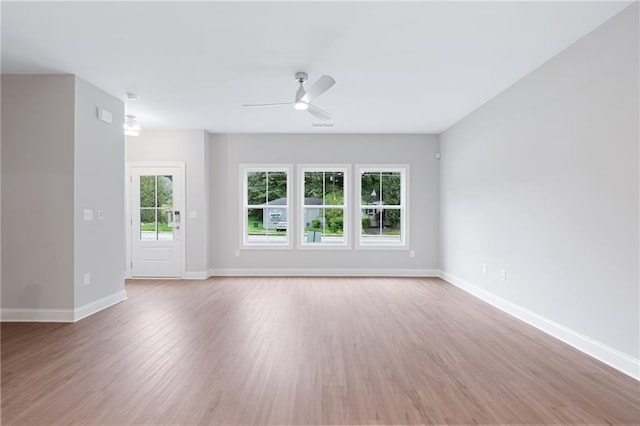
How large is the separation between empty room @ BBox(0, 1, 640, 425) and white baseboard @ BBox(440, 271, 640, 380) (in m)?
0.02

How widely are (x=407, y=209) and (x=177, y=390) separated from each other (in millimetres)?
5161

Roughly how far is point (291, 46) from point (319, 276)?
430 cm

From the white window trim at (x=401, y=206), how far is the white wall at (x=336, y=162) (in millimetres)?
77

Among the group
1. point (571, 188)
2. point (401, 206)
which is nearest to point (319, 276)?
point (401, 206)

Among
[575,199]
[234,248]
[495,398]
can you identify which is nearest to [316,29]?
[575,199]

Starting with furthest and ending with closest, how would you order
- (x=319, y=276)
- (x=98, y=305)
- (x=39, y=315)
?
(x=319, y=276) → (x=98, y=305) → (x=39, y=315)

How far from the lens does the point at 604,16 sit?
264 centimetres

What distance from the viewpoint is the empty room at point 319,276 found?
2.31 meters

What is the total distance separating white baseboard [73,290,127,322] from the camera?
3.82m

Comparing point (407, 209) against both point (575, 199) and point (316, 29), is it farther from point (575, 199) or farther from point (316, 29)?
point (316, 29)

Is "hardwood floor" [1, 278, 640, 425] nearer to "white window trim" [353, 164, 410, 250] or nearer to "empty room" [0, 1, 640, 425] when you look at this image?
"empty room" [0, 1, 640, 425]

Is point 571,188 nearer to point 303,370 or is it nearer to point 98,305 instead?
point 303,370

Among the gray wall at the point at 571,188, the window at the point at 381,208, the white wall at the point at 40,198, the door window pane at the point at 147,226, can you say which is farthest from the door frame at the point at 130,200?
the gray wall at the point at 571,188

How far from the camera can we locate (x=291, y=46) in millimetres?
3119
